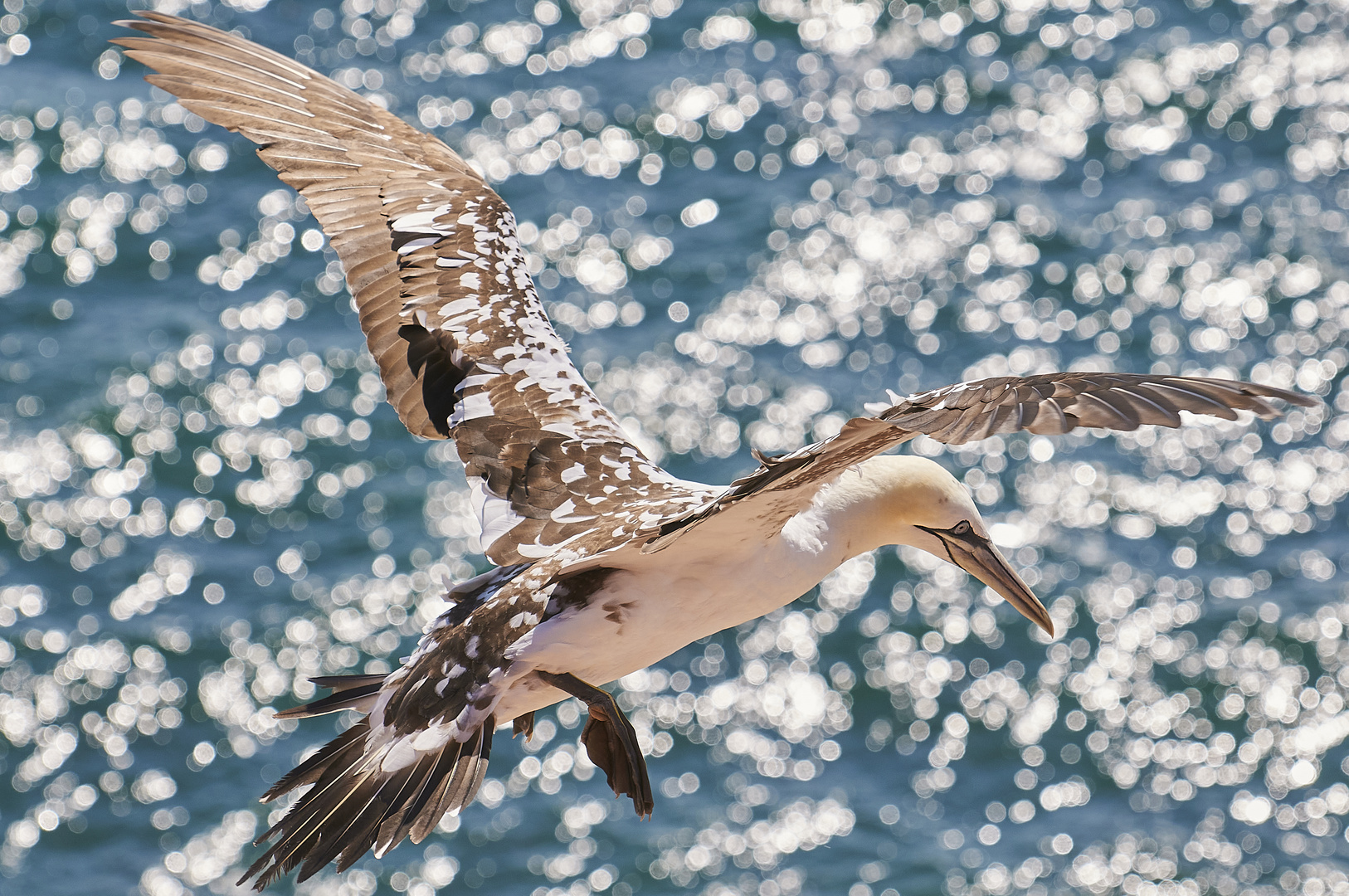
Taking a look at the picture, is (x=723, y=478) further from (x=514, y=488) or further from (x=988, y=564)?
(x=988, y=564)

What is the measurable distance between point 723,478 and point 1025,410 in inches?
601

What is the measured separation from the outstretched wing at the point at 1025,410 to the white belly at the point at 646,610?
39.4 inches

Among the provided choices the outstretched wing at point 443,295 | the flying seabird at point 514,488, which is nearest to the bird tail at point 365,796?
the flying seabird at point 514,488

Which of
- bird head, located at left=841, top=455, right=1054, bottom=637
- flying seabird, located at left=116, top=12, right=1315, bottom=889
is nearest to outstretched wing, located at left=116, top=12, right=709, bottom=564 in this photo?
flying seabird, located at left=116, top=12, right=1315, bottom=889

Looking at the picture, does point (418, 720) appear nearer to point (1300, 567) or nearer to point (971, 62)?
point (1300, 567)

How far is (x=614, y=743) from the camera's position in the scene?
610 cm

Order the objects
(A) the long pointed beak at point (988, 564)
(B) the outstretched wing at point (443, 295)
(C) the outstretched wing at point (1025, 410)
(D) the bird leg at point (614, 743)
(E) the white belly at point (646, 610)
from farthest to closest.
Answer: (B) the outstretched wing at point (443, 295), (A) the long pointed beak at point (988, 564), (E) the white belly at point (646, 610), (D) the bird leg at point (614, 743), (C) the outstretched wing at point (1025, 410)

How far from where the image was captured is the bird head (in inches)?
261

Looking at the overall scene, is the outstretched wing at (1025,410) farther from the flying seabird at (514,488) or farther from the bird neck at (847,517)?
the bird neck at (847,517)

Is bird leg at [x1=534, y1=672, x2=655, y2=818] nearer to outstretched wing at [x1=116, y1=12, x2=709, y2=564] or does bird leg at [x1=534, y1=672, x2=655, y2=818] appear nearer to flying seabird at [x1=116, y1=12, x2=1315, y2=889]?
flying seabird at [x1=116, y1=12, x2=1315, y2=889]

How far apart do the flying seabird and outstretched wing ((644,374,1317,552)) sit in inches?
0.4

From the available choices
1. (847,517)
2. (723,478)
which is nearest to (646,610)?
(847,517)

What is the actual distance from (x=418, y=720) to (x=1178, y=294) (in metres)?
17.6

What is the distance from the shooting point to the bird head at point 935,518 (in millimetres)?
6629
